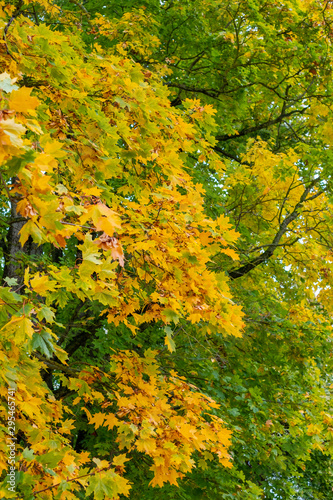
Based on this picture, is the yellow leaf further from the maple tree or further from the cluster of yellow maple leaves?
the cluster of yellow maple leaves

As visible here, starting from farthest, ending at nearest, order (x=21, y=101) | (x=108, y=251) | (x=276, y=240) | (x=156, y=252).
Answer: (x=276, y=240) < (x=156, y=252) < (x=108, y=251) < (x=21, y=101)

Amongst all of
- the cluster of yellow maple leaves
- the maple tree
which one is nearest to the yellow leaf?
the maple tree

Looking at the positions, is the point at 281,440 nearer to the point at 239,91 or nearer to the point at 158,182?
the point at 158,182

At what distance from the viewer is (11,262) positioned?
A: 5.43m

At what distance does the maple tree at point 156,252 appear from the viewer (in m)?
2.85

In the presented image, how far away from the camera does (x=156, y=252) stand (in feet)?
10.1

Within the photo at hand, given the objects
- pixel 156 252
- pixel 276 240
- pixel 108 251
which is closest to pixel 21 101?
pixel 108 251

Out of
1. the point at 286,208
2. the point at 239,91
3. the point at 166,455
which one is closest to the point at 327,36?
the point at 239,91

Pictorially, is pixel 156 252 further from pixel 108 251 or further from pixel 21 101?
pixel 21 101

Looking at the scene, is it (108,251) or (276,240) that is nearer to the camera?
(108,251)

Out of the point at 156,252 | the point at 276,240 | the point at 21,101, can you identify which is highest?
the point at 276,240

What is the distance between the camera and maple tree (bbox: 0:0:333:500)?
285 centimetres

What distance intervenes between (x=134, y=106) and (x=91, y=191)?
50.5 inches

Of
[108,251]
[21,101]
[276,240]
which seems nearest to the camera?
[21,101]
